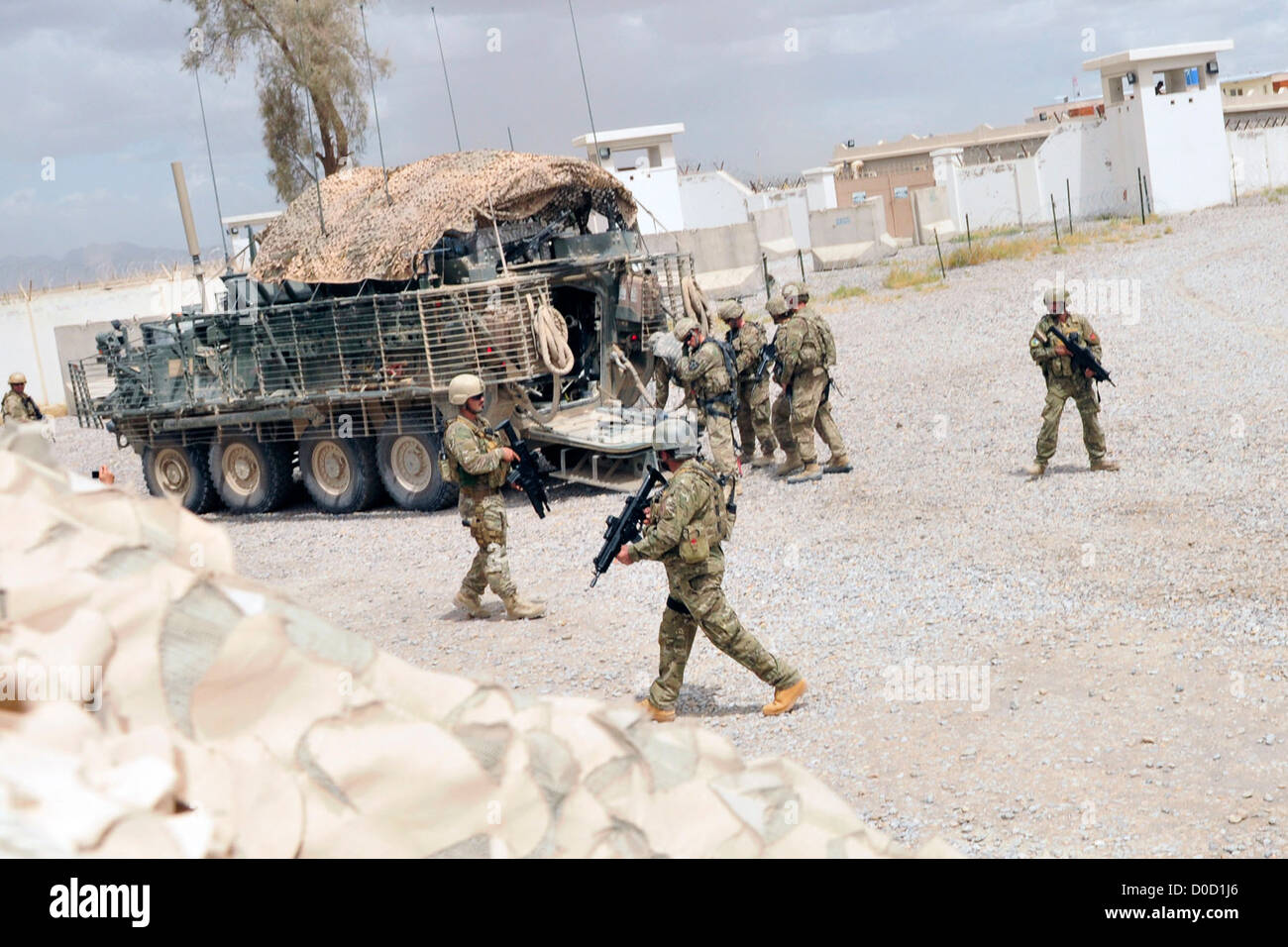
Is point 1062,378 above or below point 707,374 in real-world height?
below

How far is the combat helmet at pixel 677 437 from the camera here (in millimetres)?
6470

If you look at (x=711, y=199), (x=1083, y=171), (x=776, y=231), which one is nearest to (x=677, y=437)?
(x=776, y=231)

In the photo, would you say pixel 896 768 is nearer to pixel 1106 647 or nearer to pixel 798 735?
pixel 798 735

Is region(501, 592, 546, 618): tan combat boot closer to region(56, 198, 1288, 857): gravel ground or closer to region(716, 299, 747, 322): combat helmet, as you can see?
region(56, 198, 1288, 857): gravel ground

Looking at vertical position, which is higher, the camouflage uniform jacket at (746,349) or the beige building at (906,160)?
the beige building at (906,160)

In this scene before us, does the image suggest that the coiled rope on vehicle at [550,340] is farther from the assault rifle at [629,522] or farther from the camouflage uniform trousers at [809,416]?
the assault rifle at [629,522]

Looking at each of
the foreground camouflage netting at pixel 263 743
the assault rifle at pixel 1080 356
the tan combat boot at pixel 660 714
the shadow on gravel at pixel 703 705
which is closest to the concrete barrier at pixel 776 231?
the assault rifle at pixel 1080 356

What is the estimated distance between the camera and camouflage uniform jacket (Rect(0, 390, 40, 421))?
13.8 meters

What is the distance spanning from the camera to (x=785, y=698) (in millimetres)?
6348

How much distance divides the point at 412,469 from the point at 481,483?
4.13 meters

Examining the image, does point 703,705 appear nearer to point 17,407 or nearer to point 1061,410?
point 1061,410

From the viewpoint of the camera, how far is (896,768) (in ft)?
18.3

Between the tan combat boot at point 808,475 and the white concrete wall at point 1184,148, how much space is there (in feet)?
74.7
